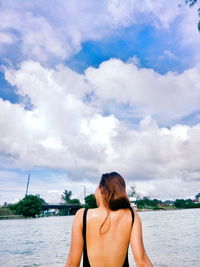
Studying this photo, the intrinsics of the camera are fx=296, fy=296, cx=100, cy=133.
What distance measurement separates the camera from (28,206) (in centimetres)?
9569

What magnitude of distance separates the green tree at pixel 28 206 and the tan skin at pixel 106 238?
9766cm

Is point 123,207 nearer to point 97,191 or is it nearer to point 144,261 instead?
point 97,191

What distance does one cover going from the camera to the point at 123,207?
2.84 meters

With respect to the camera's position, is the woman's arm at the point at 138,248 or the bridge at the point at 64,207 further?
the bridge at the point at 64,207

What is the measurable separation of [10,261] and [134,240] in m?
13.5

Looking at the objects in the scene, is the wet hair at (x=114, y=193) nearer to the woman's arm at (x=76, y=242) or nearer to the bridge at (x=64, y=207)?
the woman's arm at (x=76, y=242)

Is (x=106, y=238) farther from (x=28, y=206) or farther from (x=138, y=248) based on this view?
(x=28, y=206)

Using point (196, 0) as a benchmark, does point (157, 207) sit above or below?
above

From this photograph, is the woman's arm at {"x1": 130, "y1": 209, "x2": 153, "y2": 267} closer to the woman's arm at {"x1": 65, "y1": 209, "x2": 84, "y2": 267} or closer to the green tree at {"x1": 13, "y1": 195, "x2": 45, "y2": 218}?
the woman's arm at {"x1": 65, "y1": 209, "x2": 84, "y2": 267}

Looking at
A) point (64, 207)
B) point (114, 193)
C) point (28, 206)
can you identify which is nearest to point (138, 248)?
point (114, 193)

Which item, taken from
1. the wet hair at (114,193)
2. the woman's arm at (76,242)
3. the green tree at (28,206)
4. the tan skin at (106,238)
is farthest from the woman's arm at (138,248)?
the green tree at (28,206)

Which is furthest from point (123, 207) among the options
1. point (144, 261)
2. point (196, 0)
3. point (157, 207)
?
point (157, 207)

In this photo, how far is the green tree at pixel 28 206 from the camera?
9504 centimetres

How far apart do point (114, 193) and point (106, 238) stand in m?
0.44
